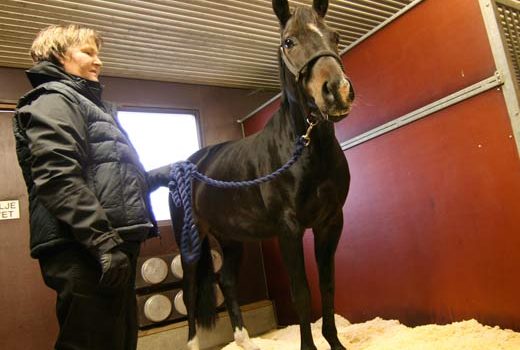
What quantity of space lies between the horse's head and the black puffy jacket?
2.14 ft

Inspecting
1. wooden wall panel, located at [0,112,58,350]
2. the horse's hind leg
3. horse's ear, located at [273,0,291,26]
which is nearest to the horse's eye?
horse's ear, located at [273,0,291,26]

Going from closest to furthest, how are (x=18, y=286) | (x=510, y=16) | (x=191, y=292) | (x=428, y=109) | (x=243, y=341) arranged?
(x=510, y=16) → (x=428, y=109) → (x=243, y=341) → (x=191, y=292) → (x=18, y=286)

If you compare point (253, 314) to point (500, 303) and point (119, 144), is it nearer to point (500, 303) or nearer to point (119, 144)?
point (500, 303)

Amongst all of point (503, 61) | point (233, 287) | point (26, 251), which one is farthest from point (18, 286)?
point (503, 61)

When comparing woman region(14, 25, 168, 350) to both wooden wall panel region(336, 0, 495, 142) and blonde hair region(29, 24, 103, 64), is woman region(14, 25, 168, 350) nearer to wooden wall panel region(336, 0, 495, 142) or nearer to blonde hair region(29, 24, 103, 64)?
blonde hair region(29, 24, 103, 64)

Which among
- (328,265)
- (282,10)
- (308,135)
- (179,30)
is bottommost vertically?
(328,265)

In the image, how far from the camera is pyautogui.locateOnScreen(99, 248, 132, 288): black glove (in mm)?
980

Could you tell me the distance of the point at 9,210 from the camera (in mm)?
2486

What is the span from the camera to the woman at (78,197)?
1.00 metres

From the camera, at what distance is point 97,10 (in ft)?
7.27

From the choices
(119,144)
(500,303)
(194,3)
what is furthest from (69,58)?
(500,303)

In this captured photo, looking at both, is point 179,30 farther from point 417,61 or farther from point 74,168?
point 74,168

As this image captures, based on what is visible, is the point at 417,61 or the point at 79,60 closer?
the point at 79,60

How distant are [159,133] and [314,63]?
2.07 metres
